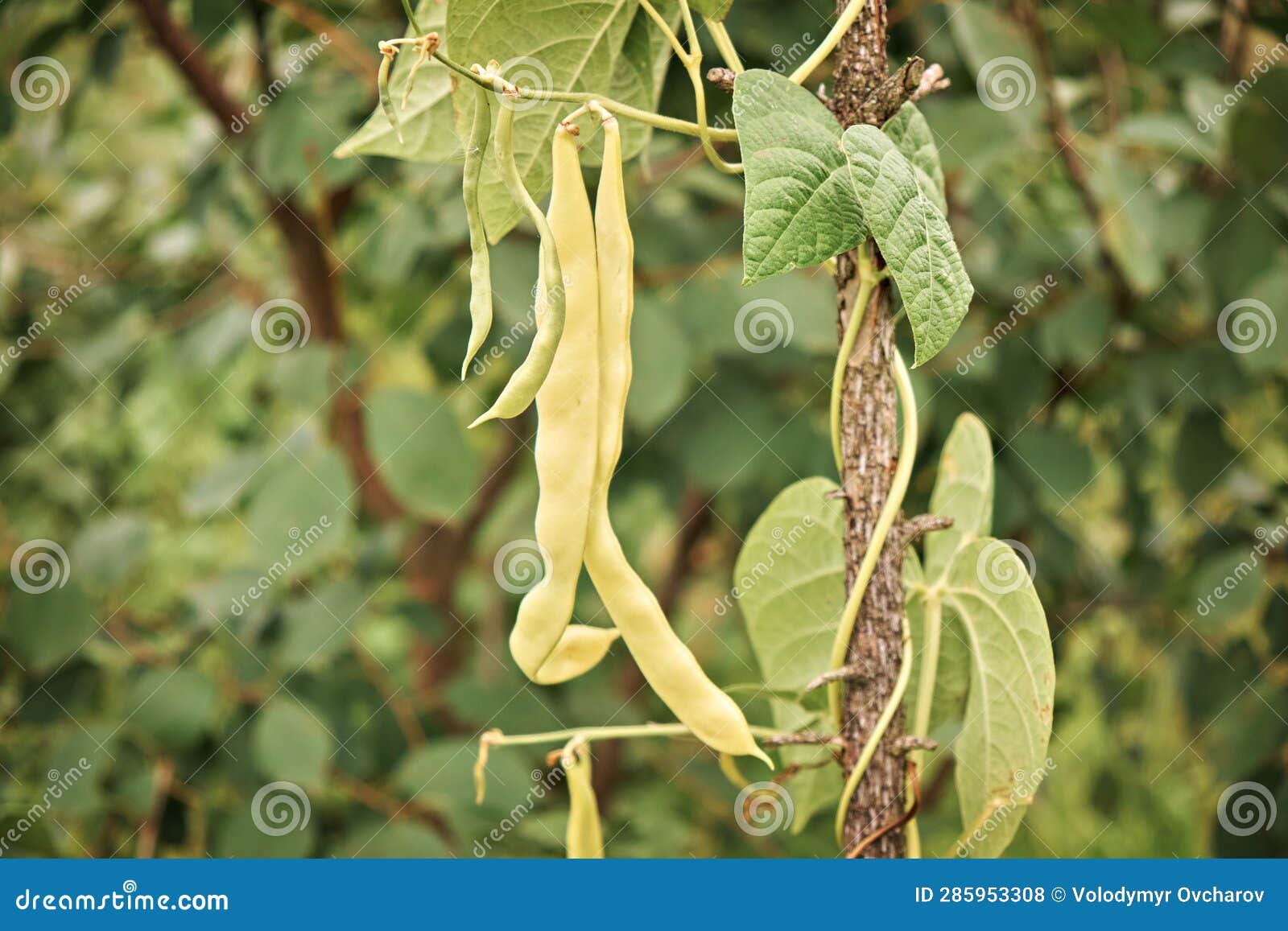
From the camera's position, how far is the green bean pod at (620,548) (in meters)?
0.31

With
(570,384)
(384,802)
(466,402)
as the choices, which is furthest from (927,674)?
(466,402)

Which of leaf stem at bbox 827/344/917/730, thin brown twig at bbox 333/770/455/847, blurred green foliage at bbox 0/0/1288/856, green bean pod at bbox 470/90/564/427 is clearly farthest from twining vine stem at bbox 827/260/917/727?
thin brown twig at bbox 333/770/455/847

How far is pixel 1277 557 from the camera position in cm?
110

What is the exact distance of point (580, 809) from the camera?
410mm

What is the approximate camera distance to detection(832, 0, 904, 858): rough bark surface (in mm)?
341

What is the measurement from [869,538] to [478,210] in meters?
0.17

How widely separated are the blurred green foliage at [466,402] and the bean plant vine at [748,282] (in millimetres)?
439

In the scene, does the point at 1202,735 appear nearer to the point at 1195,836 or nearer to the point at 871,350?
the point at 1195,836

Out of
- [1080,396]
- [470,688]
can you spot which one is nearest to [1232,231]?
[1080,396]

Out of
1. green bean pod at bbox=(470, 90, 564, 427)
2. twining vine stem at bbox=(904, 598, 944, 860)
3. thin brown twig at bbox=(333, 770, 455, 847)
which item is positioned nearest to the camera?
green bean pod at bbox=(470, 90, 564, 427)

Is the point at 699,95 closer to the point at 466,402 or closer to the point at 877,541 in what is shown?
the point at 877,541

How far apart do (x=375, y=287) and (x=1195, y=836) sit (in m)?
1.41

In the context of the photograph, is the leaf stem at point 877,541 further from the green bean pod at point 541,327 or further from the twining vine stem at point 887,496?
the green bean pod at point 541,327

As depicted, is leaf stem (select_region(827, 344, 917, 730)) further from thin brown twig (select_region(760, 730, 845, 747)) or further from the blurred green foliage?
the blurred green foliage
